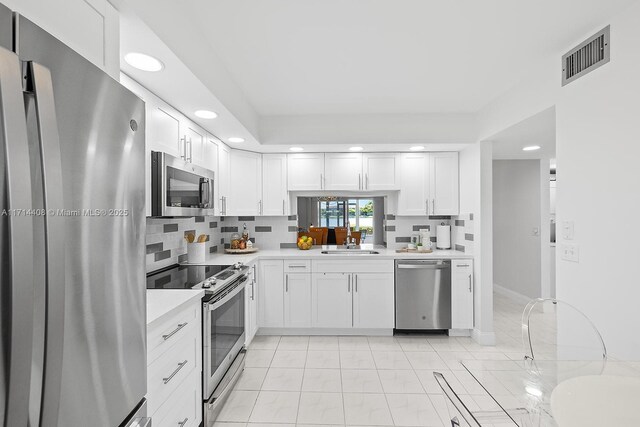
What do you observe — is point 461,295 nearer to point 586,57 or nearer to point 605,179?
point 605,179

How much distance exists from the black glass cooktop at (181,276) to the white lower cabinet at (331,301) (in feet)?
4.37

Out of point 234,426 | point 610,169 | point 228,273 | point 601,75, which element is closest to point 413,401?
point 234,426

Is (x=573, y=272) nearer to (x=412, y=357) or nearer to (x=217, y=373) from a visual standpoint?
(x=412, y=357)

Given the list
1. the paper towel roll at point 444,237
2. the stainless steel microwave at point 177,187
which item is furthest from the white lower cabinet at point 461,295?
the stainless steel microwave at point 177,187

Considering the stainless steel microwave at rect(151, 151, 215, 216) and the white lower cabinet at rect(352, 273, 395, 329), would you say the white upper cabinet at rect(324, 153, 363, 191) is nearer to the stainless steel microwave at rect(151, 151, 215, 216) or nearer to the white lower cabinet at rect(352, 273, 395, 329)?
the white lower cabinet at rect(352, 273, 395, 329)

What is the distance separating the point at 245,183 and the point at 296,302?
61.2 inches

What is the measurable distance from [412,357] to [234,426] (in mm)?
1806

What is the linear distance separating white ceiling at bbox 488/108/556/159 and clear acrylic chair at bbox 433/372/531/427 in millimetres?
2171

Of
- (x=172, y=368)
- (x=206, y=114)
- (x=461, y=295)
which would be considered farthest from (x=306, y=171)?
(x=172, y=368)

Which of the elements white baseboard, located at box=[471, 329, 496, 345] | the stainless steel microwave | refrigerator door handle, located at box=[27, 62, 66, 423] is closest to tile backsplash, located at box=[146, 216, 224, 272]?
the stainless steel microwave

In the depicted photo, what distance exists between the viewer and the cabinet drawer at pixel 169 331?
146 centimetres

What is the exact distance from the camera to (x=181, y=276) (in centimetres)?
259

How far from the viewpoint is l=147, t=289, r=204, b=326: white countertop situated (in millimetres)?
1541

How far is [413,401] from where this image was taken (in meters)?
2.46
